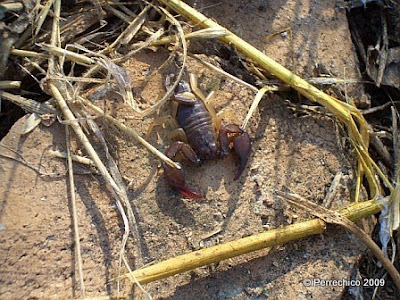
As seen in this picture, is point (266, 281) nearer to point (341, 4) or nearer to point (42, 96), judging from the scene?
point (42, 96)

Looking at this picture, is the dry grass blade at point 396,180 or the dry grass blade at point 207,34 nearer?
the dry grass blade at point 396,180

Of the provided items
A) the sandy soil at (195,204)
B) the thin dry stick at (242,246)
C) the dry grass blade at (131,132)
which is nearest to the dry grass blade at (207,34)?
the sandy soil at (195,204)

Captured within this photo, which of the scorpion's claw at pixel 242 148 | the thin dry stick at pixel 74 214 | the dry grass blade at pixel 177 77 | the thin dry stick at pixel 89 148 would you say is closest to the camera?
the thin dry stick at pixel 74 214

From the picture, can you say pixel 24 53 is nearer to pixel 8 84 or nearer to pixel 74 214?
pixel 8 84

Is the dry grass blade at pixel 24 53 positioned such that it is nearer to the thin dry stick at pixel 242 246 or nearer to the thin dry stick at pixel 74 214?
the thin dry stick at pixel 74 214

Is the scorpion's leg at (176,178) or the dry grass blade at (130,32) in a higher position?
the dry grass blade at (130,32)

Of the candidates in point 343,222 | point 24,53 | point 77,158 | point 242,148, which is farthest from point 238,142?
point 24,53
